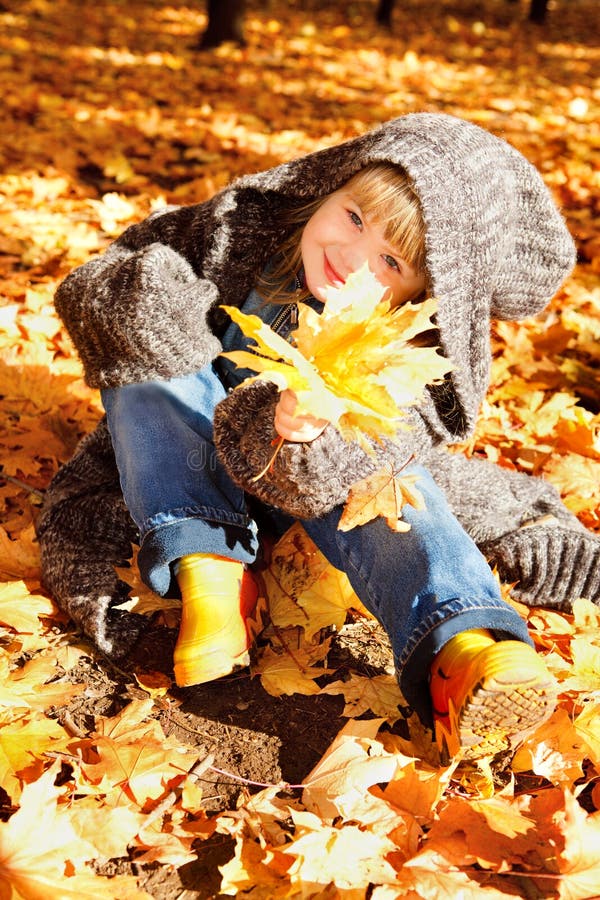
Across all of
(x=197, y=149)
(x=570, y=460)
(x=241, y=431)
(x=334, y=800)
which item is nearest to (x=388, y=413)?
(x=241, y=431)

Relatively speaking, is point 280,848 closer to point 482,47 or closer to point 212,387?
point 212,387

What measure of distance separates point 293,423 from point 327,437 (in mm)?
126

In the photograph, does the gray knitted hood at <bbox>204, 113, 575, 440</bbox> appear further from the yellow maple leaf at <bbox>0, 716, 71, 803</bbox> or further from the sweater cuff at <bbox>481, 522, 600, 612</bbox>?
the yellow maple leaf at <bbox>0, 716, 71, 803</bbox>

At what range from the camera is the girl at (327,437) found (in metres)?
1.63

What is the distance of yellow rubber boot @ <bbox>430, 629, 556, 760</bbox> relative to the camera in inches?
55.9

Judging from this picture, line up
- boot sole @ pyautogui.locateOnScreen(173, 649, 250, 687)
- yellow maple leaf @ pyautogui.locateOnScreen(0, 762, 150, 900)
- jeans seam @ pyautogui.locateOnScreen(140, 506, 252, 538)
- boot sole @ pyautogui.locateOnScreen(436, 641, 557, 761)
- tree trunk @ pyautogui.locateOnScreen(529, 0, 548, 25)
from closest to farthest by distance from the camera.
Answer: yellow maple leaf @ pyautogui.locateOnScreen(0, 762, 150, 900) < boot sole @ pyautogui.locateOnScreen(436, 641, 557, 761) < boot sole @ pyautogui.locateOnScreen(173, 649, 250, 687) < jeans seam @ pyautogui.locateOnScreen(140, 506, 252, 538) < tree trunk @ pyautogui.locateOnScreen(529, 0, 548, 25)

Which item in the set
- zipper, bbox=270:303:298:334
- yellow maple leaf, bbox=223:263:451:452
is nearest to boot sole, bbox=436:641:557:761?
yellow maple leaf, bbox=223:263:451:452

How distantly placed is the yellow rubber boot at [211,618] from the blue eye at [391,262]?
75 cm

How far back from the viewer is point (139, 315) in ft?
6.26

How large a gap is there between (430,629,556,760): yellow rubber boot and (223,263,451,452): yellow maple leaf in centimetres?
45

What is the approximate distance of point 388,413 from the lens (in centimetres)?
132

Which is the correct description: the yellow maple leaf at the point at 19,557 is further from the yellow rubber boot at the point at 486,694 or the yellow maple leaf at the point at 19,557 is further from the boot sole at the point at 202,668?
the yellow rubber boot at the point at 486,694

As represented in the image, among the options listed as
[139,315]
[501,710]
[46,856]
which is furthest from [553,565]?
[46,856]

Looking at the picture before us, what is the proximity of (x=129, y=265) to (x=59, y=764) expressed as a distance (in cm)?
111
